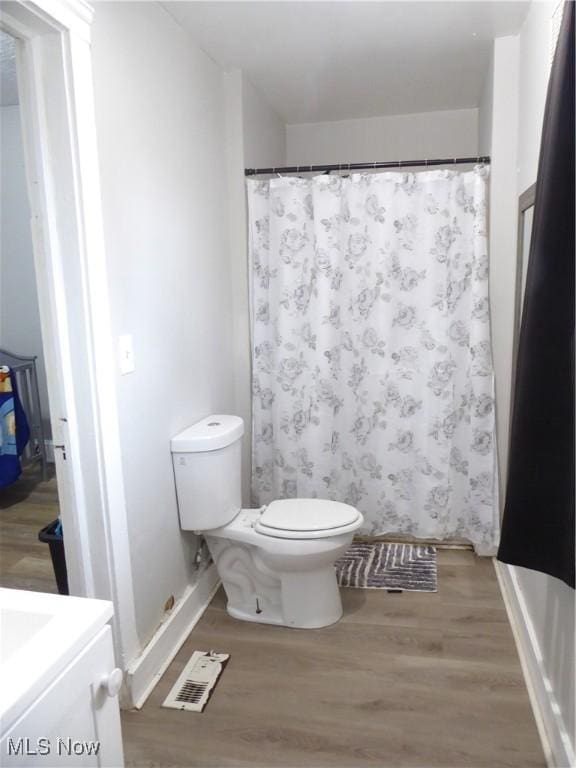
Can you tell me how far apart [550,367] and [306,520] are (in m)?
1.19

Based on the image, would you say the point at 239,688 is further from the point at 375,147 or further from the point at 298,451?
the point at 375,147

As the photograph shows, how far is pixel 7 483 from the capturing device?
3391mm

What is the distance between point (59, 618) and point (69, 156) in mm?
1198

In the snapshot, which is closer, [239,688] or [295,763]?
[295,763]

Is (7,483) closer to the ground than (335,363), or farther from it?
closer to the ground

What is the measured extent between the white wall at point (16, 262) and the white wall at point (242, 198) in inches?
72.1

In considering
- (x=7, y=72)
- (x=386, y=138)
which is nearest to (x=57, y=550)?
(x=7, y=72)

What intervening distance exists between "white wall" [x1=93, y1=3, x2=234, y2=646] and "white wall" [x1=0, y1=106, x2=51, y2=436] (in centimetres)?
195

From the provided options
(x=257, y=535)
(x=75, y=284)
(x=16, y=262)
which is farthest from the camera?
(x=16, y=262)

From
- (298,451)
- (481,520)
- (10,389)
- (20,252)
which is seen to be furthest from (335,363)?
(20,252)

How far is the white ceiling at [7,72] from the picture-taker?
2506 millimetres

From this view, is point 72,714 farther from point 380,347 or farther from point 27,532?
point 27,532

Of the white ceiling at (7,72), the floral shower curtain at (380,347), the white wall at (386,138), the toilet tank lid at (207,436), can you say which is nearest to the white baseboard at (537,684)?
the floral shower curtain at (380,347)

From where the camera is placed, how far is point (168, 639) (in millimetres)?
2123
